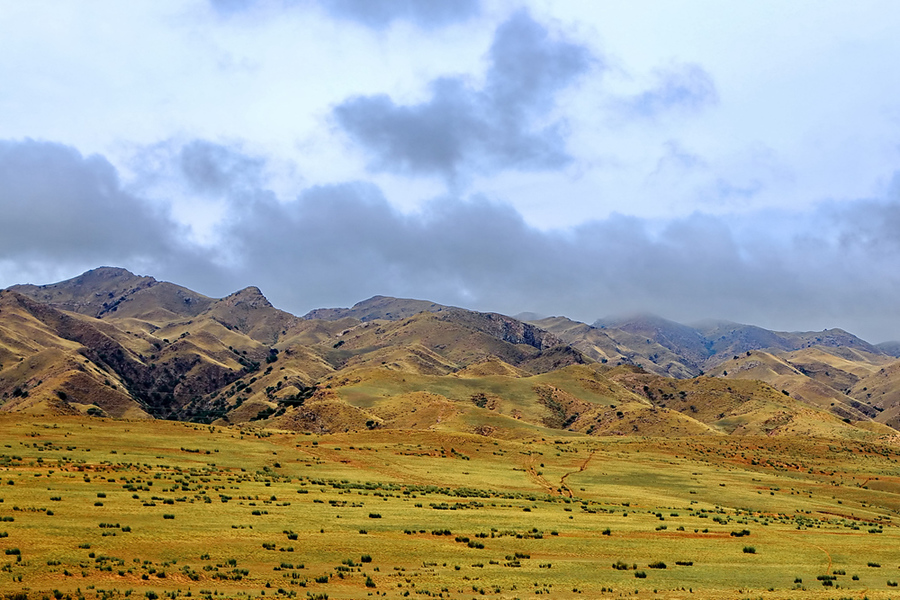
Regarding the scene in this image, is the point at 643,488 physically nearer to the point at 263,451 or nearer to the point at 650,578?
the point at 263,451

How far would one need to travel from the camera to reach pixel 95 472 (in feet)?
208

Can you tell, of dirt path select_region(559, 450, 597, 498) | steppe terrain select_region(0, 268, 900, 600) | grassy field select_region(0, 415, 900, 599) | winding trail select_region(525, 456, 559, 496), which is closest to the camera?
grassy field select_region(0, 415, 900, 599)

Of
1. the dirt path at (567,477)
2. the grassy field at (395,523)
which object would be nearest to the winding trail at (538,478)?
the grassy field at (395,523)

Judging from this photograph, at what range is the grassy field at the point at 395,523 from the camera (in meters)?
33.1

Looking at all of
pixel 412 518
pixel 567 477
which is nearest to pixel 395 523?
pixel 412 518

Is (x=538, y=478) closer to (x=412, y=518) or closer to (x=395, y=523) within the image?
(x=412, y=518)

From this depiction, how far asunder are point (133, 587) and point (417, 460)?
71923 millimetres

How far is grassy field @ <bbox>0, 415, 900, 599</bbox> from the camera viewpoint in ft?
108

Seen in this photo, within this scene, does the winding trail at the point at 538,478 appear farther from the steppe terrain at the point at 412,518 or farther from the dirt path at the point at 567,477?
the dirt path at the point at 567,477

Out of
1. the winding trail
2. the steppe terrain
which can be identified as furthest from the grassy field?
the winding trail

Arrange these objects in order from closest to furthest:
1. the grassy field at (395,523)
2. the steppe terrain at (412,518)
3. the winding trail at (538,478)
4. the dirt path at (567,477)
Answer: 1. the grassy field at (395,523)
2. the steppe terrain at (412,518)
3. the dirt path at (567,477)
4. the winding trail at (538,478)

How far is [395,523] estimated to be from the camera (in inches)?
1966

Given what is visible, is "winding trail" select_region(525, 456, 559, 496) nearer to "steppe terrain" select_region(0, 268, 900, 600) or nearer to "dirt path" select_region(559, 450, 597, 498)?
"steppe terrain" select_region(0, 268, 900, 600)

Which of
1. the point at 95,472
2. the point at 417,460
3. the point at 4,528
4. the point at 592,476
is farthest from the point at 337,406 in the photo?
the point at 4,528
